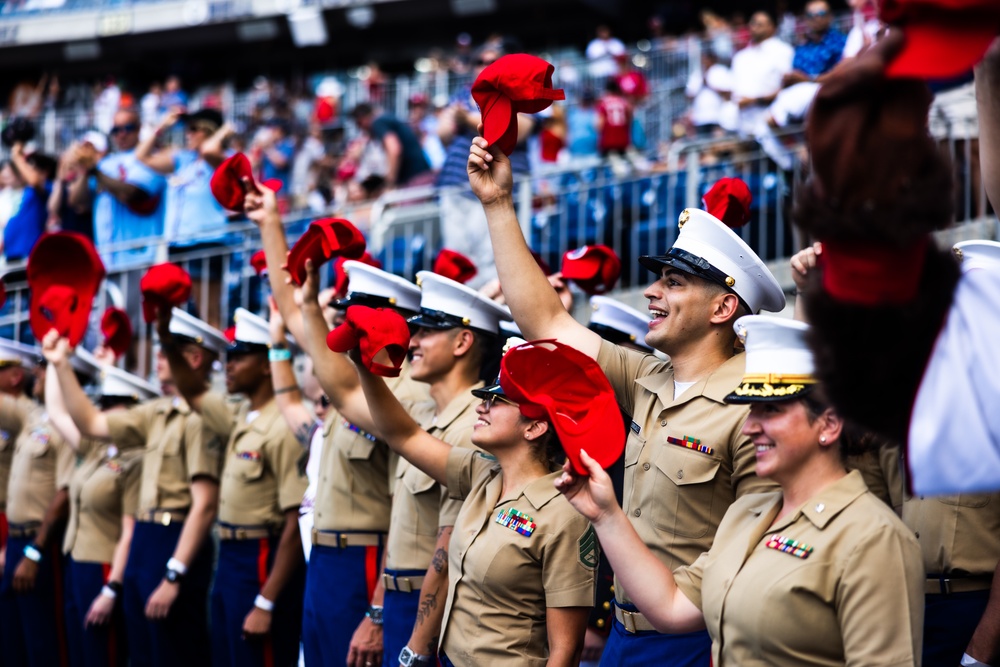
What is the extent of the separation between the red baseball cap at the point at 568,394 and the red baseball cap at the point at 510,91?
2.11 feet

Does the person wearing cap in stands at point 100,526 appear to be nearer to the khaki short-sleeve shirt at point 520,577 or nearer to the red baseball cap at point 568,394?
the khaki short-sleeve shirt at point 520,577

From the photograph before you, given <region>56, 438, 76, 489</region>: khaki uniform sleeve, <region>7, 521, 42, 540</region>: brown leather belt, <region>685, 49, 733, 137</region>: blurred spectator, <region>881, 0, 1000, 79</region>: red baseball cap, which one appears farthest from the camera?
<region>685, 49, 733, 137</region>: blurred spectator

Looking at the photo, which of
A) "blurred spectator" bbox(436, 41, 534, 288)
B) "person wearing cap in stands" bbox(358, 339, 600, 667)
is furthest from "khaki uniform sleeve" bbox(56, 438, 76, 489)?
"person wearing cap in stands" bbox(358, 339, 600, 667)

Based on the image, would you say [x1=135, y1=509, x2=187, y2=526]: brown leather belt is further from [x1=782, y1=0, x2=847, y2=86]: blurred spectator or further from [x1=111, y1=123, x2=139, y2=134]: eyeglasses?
[x1=782, y1=0, x2=847, y2=86]: blurred spectator

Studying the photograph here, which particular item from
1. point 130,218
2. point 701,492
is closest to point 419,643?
point 701,492

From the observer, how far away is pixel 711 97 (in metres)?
11.2

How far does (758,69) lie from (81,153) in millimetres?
5308

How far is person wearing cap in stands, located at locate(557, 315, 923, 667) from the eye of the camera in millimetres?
2617

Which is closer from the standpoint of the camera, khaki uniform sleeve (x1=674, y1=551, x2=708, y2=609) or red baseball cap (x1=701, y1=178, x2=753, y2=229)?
khaki uniform sleeve (x1=674, y1=551, x2=708, y2=609)

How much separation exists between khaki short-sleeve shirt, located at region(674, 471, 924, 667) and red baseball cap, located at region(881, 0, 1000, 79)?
4.16ft

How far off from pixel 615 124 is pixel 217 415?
5978 millimetres

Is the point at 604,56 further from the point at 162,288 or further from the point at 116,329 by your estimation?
the point at 162,288

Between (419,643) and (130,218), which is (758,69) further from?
(419,643)

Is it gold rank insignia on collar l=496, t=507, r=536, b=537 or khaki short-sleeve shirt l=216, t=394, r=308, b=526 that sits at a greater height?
gold rank insignia on collar l=496, t=507, r=536, b=537
